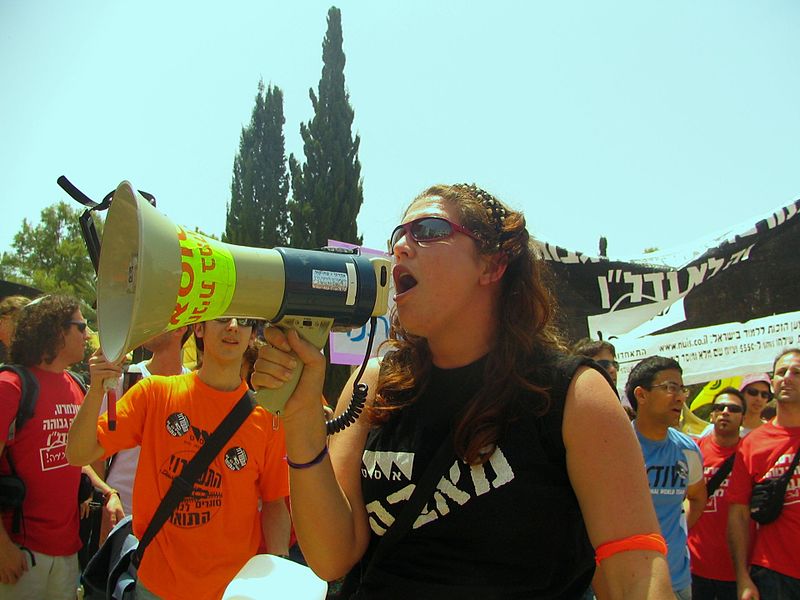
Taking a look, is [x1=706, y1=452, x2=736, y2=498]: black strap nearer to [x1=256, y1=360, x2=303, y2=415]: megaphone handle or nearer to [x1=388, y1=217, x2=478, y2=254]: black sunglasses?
[x1=388, y1=217, x2=478, y2=254]: black sunglasses

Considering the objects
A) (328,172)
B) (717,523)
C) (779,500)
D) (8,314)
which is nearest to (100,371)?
(8,314)

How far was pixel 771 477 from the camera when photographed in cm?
421

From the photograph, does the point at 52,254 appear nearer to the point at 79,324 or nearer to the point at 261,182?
the point at 261,182

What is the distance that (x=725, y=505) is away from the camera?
5.05 metres

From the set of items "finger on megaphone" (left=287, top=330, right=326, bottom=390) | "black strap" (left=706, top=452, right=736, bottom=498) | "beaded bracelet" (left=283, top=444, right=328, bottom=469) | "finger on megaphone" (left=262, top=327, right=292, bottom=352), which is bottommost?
"black strap" (left=706, top=452, right=736, bottom=498)

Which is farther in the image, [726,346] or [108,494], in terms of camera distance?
[726,346]

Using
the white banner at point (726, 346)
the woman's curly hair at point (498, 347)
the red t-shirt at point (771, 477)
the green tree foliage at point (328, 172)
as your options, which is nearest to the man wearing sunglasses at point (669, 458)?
the red t-shirt at point (771, 477)

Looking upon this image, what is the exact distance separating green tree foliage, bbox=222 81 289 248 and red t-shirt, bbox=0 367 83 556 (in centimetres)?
2096

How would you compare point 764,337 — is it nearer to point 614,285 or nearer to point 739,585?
point 614,285

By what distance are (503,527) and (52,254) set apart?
34.3 m

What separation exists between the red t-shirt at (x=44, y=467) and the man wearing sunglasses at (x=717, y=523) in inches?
170

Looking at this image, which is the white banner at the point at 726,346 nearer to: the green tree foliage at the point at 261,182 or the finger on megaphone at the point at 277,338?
the finger on megaphone at the point at 277,338

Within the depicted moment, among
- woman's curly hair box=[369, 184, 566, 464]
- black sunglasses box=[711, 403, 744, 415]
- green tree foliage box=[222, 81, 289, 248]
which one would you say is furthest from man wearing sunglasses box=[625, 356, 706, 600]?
green tree foliage box=[222, 81, 289, 248]

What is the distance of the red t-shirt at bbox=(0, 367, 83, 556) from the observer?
11.7 feet
